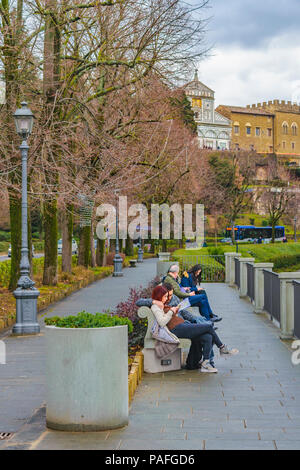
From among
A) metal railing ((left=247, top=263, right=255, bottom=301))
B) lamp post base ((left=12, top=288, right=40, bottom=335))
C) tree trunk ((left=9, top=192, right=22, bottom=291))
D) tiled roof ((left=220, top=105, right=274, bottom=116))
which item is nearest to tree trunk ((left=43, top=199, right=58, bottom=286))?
tree trunk ((left=9, top=192, right=22, bottom=291))

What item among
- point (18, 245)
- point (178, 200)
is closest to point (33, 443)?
point (18, 245)

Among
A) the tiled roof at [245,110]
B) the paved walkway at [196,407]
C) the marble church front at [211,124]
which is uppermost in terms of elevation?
the tiled roof at [245,110]

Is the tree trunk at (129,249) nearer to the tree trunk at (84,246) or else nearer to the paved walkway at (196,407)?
the tree trunk at (84,246)

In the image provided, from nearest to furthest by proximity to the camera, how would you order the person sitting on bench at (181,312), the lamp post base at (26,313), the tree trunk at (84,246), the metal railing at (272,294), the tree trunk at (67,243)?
the person sitting on bench at (181,312), the lamp post base at (26,313), the metal railing at (272,294), the tree trunk at (67,243), the tree trunk at (84,246)

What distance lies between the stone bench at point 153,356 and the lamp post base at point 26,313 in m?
5.19

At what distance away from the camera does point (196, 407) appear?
784 centimetres

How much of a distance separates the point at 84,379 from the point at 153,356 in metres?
3.58

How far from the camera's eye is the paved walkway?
6.32 meters

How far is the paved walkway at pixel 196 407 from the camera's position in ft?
20.7

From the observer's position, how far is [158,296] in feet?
33.2

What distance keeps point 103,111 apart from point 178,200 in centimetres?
2826

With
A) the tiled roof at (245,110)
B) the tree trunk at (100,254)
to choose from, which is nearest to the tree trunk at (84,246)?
the tree trunk at (100,254)
